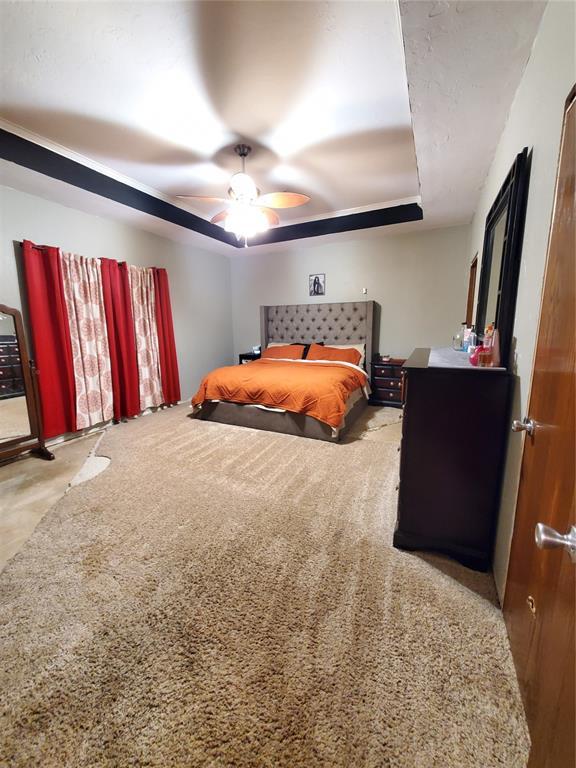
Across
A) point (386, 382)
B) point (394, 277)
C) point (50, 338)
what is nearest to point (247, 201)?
point (50, 338)

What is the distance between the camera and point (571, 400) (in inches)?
28.9

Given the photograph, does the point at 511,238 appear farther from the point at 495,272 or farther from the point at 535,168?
the point at 495,272

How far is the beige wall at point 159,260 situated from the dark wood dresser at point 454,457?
3.65 m

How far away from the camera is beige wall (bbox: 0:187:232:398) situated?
2.86 m

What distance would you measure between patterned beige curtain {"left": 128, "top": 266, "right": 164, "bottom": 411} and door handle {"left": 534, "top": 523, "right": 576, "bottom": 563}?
4.27 m

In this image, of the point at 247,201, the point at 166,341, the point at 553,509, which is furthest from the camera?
the point at 166,341

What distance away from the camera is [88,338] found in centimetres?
345

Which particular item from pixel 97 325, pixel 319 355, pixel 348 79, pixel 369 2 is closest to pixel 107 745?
pixel 369 2

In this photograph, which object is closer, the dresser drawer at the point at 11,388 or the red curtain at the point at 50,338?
the dresser drawer at the point at 11,388

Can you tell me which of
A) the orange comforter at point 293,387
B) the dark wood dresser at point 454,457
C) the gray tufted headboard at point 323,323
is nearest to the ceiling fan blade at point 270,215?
the orange comforter at point 293,387

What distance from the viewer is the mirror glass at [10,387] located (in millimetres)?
2729

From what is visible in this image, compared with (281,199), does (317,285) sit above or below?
below

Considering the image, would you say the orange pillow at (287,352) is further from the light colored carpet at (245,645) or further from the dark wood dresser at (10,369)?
the dark wood dresser at (10,369)

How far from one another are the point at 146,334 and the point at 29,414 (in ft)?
5.46
